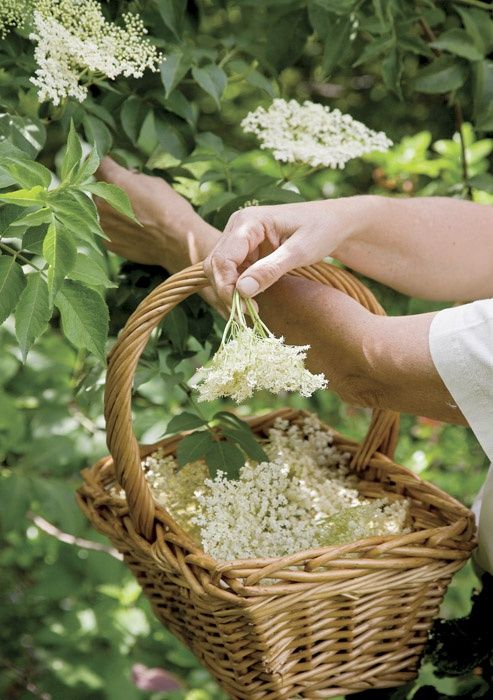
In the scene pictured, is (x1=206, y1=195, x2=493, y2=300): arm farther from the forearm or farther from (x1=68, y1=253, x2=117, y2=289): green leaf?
(x1=68, y1=253, x2=117, y2=289): green leaf

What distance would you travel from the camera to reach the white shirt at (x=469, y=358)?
3.04 feet

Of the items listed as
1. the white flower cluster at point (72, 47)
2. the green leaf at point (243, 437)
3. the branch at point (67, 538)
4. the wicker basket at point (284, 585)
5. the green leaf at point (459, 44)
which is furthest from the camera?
the branch at point (67, 538)

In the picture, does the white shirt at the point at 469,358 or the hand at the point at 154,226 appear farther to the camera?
the hand at the point at 154,226

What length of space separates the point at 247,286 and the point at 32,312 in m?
0.22

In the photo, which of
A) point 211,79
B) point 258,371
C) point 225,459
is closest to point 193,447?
point 225,459

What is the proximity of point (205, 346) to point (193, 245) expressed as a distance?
0.19 metres

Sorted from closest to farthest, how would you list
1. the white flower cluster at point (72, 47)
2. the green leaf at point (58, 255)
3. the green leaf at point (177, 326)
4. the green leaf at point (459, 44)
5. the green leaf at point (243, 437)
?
Result: 1. the green leaf at point (58, 255)
2. the white flower cluster at point (72, 47)
3. the green leaf at point (243, 437)
4. the green leaf at point (177, 326)
5. the green leaf at point (459, 44)

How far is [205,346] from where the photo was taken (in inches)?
52.4

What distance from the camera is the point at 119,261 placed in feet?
5.73

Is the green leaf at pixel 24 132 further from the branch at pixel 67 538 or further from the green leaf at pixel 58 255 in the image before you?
the branch at pixel 67 538

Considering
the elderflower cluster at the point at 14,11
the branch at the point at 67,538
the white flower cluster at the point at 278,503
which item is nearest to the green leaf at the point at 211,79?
the elderflower cluster at the point at 14,11

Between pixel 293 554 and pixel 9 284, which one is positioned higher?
pixel 9 284

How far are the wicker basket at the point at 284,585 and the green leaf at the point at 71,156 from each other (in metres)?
0.16

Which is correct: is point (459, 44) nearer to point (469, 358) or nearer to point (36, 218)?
point (469, 358)
